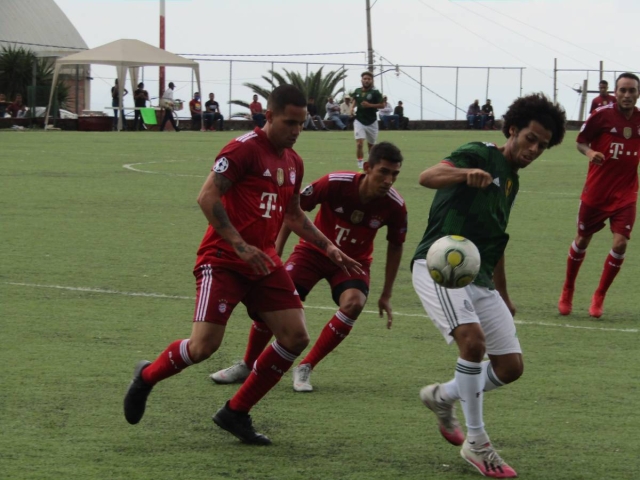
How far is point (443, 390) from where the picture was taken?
225 inches

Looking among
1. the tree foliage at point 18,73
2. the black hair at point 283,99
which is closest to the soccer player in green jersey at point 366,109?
the black hair at point 283,99

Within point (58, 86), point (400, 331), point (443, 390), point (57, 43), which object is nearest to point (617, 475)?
point (443, 390)

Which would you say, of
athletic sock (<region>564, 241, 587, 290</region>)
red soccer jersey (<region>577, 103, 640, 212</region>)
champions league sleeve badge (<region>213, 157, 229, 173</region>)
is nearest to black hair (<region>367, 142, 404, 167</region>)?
champions league sleeve badge (<region>213, 157, 229, 173</region>)

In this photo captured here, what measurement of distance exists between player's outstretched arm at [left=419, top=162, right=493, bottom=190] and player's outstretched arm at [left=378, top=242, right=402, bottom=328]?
1560 mm

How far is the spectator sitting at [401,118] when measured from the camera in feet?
174

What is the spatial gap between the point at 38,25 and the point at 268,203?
63.3 metres

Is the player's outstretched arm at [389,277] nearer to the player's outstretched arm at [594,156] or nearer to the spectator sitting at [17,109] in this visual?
the player's outstretched arm at [594,156]

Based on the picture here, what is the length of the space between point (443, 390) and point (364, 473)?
2.15 ft

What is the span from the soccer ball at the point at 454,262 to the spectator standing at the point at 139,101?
4044cm

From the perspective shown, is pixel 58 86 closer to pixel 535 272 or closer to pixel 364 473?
pixel 535 272

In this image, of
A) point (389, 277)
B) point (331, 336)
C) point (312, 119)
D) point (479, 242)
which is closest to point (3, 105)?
point (312, 119)

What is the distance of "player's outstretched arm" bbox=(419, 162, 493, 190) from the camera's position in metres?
5.30

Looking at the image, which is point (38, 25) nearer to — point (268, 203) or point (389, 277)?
point (389, 277)

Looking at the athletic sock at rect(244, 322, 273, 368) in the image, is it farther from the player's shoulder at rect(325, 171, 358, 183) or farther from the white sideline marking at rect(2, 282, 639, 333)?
the white sideline marking at rect(2, 282, 639, 333)
